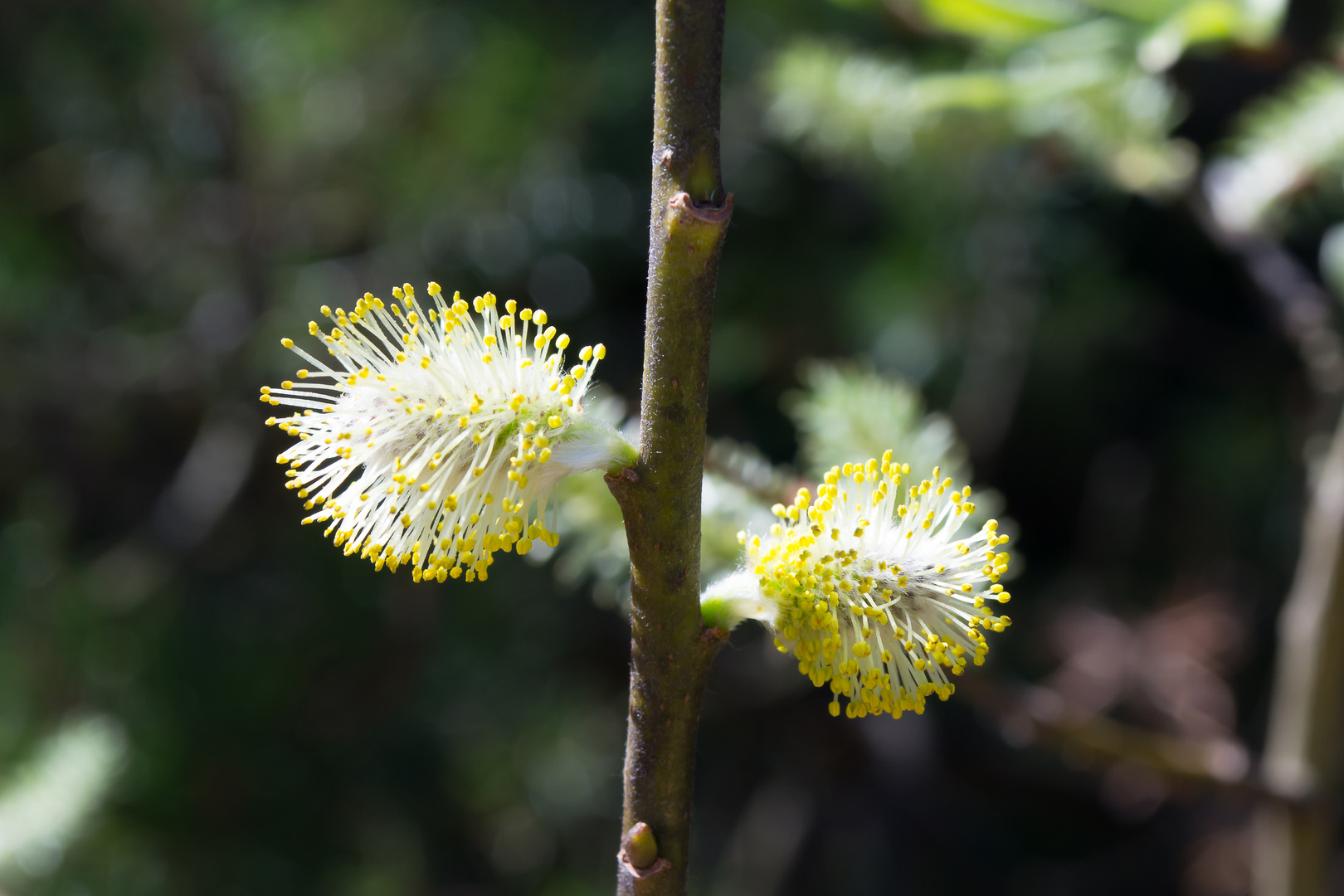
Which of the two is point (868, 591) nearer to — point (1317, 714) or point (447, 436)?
point (447, 436)

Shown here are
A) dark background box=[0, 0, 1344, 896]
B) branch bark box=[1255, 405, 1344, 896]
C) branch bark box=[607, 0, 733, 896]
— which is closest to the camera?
branch bark box=[607, 0, 733, 896]

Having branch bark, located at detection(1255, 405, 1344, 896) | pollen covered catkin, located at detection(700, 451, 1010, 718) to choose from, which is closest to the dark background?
branch bark, located at detection(1255, 405, 1344, 896)

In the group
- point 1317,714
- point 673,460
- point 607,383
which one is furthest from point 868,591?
point 607,383

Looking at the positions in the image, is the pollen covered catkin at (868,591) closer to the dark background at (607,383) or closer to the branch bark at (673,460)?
the branch bark at (673,460)

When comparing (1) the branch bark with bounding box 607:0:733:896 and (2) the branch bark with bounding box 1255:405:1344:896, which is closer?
(1) the branch bark with bounding box 607:0:733:896

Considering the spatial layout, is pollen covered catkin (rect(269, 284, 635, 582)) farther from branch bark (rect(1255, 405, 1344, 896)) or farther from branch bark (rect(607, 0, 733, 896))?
branch bark (rect(1255, 405, 1344, 896))

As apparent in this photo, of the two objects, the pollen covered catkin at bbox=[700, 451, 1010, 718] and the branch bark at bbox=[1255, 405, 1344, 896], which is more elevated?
the branch bark at bbox=[1255, 405, 1344, 896]

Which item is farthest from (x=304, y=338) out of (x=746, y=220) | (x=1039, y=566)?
(x=1039, y=566)
